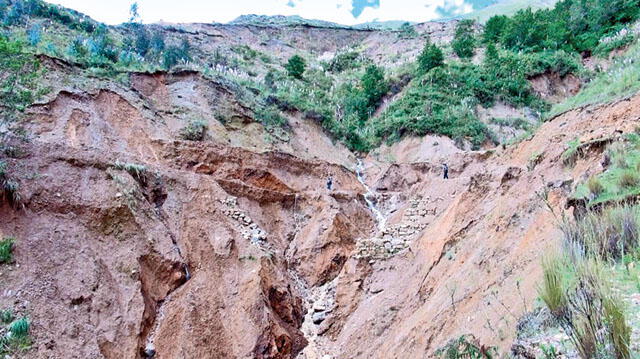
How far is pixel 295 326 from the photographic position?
42.4 ft

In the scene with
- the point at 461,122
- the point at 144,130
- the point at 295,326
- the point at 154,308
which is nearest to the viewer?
the point at 154,308

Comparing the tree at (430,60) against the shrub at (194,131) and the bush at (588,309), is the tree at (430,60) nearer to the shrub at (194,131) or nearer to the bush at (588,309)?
the shrub at (194,131)

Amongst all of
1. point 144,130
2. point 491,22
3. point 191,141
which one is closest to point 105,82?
point 144,130

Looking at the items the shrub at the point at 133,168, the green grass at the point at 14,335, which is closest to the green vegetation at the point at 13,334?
the green grass at the point at 14,335

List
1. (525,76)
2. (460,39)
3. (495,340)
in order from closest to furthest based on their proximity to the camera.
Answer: (495,340) < (525,76) < (460,39)

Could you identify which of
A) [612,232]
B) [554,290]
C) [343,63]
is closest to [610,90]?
[612,232]

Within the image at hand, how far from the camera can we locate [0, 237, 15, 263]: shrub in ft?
34.6

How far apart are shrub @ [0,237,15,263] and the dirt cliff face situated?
0.25 meters

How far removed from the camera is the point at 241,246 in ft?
46.0

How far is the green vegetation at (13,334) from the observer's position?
915 centimetres

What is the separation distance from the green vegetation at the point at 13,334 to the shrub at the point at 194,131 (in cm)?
1110

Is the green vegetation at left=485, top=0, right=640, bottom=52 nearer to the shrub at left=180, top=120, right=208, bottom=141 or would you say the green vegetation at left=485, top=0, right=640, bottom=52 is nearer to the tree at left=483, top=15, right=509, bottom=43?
the tree at left=483, top=15, right=509, bottom=43

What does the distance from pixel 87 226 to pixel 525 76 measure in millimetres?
37669

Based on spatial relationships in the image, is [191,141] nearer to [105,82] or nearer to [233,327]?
[105,82]
